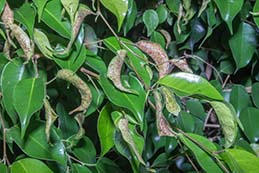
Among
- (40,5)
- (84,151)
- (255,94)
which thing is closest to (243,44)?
(255,94)

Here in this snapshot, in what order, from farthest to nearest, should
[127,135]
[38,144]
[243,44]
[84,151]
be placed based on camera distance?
[243,44]
[84,151]
[38,144]
[127,135]

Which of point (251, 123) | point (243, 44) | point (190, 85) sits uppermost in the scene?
point (190, 85)

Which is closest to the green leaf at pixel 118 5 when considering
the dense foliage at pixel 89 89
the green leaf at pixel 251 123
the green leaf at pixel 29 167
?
the dense foliage at pixel 89 89

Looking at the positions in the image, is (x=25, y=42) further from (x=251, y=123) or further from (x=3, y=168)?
(x=251, y=123)

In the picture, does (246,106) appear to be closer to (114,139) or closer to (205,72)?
(205,72)

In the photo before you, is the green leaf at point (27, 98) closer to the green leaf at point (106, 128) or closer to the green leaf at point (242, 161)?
the green leaf at point (106, 128)

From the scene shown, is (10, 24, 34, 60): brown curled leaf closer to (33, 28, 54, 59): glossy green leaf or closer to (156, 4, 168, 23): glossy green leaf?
(33, 28, 54, 59): glossy green leaf
